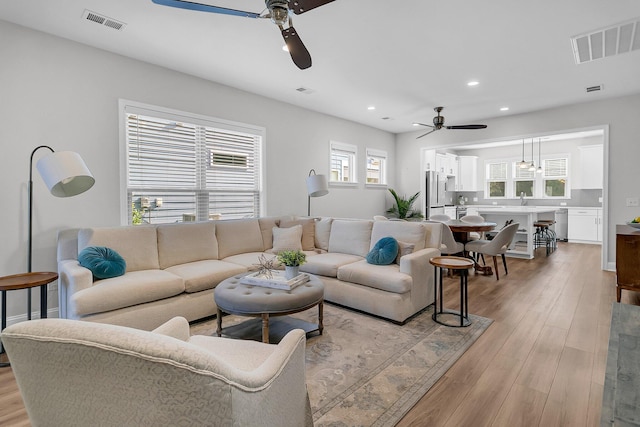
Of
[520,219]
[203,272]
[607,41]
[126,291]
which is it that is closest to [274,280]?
[203,272]

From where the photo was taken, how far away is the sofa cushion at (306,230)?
4582 mm

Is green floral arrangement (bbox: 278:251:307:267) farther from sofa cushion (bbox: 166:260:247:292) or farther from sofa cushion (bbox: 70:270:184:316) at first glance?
sofa cushion (bbox: 70:270:184:316)

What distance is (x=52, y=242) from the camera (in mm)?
3215

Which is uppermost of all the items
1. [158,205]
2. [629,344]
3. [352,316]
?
[158,205]

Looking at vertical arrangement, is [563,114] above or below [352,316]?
above

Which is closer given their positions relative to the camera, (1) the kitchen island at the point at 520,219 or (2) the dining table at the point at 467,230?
(2) the dining table at the point at 467,230

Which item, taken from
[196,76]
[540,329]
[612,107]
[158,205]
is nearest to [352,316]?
[540,329]

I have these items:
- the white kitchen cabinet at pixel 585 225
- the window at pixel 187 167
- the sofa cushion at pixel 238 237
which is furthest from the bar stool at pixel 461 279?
the white kitchen cabinet at pixel 585 225

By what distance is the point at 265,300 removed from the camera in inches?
96.7

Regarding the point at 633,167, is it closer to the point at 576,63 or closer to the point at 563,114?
the point at 563,114

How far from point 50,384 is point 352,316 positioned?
2821 mm

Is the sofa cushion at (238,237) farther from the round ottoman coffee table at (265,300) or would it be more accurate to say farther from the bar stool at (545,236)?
the bar stool at (545,236)

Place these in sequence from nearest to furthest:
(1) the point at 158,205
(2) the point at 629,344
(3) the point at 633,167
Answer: (2) the point at 629,344 → (1) the point at 158,205 → (3) the point at 633,167

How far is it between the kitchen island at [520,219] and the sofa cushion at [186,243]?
5975mm
